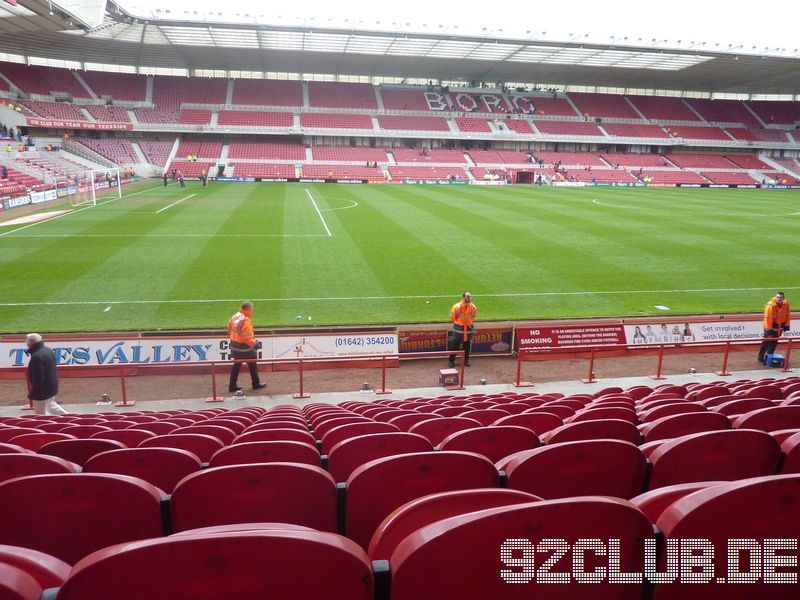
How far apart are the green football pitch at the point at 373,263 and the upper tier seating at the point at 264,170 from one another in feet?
74.4

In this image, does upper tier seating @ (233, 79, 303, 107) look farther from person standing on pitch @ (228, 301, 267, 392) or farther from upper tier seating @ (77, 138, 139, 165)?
person standing on pitch @ (228, 301, 267, 392)

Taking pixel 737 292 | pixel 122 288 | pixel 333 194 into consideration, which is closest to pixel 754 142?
pixel 333 194

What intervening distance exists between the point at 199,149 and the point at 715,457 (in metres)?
68.7

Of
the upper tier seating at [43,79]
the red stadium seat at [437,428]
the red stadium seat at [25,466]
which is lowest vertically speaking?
the red stadium seat at [437,428]

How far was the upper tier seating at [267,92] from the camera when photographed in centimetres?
6956

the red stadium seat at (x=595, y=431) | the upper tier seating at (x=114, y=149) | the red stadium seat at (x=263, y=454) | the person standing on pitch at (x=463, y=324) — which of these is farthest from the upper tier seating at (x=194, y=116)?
the red stadium seat at (x=595, y=431)

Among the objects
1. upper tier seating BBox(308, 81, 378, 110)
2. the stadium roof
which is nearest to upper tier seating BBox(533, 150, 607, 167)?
the stadium roof

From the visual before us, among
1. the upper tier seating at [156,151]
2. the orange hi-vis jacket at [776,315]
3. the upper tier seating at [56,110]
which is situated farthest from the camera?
the upper tier seating at [156,151]

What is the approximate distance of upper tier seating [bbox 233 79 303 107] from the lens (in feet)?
228

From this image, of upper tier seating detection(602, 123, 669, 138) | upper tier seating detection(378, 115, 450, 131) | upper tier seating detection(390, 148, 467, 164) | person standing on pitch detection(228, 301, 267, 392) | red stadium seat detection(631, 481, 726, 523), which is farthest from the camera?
upper tier seating detection(602, 123, 669, 138)

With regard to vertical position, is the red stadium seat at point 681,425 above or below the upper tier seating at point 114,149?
below

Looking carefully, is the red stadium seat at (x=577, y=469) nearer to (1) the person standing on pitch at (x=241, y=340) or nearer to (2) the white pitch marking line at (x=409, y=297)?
(1) the person standing on pitch at (x=241, y=340)

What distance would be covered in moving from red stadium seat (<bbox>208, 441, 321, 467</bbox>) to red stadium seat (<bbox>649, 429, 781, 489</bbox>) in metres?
2.06

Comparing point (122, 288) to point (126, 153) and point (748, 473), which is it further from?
point (126, 153)
